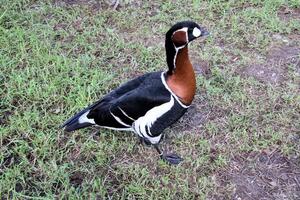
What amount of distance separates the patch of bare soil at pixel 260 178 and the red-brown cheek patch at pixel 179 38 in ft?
2.42

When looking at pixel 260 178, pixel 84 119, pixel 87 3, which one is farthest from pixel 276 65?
pixel 87 3

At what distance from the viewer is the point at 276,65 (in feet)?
10.3

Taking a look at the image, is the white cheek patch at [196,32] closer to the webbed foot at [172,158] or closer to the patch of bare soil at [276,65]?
the webbed foot at [172,158]

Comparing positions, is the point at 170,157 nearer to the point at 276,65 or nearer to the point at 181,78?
the point at 181,78

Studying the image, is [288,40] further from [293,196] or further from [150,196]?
[150,196]

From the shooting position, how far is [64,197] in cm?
226

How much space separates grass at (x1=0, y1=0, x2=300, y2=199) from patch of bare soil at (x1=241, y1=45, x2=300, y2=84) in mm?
25

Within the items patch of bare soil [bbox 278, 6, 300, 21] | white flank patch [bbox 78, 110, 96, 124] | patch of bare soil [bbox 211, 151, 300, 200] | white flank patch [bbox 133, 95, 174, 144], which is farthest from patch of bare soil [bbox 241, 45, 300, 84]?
white flank patch [bbox 78, 110, 96, 124]

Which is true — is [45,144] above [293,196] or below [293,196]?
above

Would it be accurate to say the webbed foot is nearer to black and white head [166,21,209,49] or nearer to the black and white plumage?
the black and white plumage

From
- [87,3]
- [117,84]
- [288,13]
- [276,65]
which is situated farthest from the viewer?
[87,3]

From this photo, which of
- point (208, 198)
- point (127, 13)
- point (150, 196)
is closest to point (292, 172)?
point (208, 198)

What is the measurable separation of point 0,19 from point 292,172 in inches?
97.5

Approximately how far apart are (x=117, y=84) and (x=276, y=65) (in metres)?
1.15
